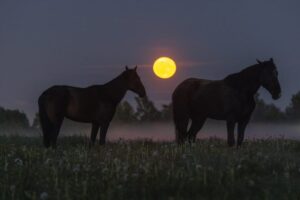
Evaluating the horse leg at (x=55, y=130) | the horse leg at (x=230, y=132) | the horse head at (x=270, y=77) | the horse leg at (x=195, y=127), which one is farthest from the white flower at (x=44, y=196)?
the horse leg at (x=195, y=127)

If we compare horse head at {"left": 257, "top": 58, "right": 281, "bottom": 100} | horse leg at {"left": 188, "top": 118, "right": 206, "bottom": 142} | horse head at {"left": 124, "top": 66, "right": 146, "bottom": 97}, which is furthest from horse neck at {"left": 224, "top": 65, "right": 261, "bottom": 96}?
horse head at {"left": 124, "top": 66, "right": 146, "bottom": 97}

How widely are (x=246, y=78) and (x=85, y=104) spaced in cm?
533

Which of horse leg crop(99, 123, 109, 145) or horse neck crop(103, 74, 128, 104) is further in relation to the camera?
horse neck crop(103, 74, 128, 104)

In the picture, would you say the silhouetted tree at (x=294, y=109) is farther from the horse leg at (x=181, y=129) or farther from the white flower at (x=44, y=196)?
the white flower at (x=44, y=196)

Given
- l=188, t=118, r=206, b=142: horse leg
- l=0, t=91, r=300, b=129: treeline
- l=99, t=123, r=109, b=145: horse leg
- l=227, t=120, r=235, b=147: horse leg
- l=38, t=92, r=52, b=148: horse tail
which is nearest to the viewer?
l=227, t=120, r=235, b=147: horse leg

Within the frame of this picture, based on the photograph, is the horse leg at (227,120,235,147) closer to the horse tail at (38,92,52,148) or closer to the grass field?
the grass field

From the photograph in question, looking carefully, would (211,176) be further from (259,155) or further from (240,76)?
(240,76)

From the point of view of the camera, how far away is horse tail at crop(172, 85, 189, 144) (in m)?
20.3

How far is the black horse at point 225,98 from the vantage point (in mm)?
17984

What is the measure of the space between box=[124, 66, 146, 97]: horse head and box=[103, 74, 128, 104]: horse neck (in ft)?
0.55

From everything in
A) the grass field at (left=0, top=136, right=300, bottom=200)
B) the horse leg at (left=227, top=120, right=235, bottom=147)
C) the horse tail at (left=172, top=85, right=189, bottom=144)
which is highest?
the horse tail at (left=172, top=85, right=189, bottom=144)

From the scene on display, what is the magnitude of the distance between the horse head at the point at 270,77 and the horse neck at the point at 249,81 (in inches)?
6.7

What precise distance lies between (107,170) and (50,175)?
3.71ft

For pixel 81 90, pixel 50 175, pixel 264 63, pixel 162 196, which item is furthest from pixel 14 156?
pixel 264 63
